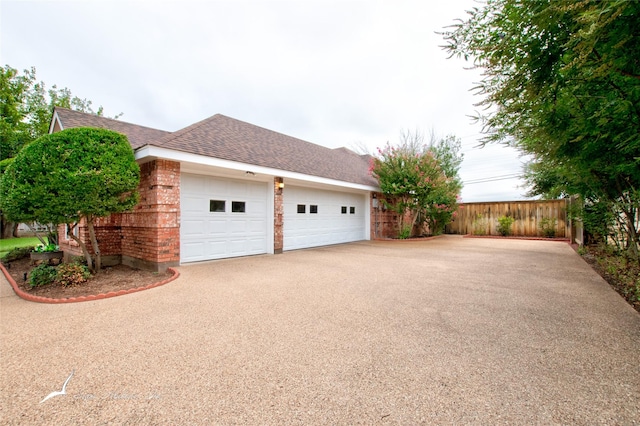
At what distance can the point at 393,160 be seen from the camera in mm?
11594

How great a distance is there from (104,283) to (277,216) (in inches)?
178

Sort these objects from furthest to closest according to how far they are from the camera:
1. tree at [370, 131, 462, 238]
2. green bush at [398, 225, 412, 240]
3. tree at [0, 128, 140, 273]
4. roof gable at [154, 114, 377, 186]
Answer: green bush at [398, 225, 412, 240]
tree at [370, 131, 462, 238]
roof gable at [154, 114, 377, 186]
tree at [0, 128, 140, 273]

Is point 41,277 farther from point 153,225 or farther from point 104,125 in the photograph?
point 104,125

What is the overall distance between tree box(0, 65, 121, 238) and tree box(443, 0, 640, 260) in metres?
17.7

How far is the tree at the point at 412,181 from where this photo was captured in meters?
11.4

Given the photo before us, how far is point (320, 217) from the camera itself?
410 inches

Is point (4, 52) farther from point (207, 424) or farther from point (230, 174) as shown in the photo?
point (207, 424)

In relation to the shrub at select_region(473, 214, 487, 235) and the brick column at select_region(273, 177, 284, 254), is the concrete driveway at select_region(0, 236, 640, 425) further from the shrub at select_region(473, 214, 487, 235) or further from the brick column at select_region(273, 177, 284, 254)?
the shrub at select_region(473, 214, 487, 235)

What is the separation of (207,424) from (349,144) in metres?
16.4

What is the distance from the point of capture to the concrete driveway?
67.3 inches

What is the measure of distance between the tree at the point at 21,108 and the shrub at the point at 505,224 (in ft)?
76.3

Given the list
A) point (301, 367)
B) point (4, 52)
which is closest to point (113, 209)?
point (301, 367)

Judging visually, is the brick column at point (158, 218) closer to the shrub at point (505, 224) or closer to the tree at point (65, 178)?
the tree at point (65, 178)

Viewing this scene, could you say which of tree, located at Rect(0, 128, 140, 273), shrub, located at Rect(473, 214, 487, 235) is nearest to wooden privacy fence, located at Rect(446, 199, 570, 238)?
shrub, located at Rect(473, 214, 487, 235)
